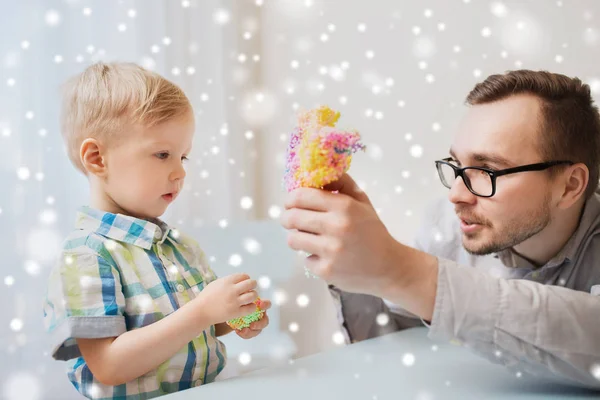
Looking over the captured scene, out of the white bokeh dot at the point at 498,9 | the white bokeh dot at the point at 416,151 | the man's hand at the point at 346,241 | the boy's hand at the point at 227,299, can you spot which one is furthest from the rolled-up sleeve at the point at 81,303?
the white bokeh dot at the point at 498,9

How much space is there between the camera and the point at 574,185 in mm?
1153

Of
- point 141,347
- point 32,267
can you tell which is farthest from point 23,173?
point 141,347

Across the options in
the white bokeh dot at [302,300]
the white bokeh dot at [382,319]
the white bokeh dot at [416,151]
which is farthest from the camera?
the white bokeh dot at [302,300]

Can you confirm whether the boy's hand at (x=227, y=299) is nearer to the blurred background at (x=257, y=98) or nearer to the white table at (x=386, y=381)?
the white table at (x=386, y=381)

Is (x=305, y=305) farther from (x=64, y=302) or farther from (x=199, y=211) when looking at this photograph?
(x=64, y=302)

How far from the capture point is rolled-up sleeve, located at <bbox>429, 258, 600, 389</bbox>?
0.90 m

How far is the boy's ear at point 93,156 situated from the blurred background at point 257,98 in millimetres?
574

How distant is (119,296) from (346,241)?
0.47 meters

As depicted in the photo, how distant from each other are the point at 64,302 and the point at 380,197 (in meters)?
1.20

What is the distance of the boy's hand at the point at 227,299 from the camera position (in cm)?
103

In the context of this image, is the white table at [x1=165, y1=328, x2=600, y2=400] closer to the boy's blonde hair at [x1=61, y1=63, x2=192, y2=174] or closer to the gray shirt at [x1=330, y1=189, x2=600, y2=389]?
the gray shirt at [x1=330, y1=189, x2=600, y2=389]

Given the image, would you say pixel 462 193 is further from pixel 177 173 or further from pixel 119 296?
pixel 119 296

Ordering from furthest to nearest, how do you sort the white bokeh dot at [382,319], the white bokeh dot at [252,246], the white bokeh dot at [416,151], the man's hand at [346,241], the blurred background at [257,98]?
the white bokeh dot at [252,246]
the white bokeh dot at [416,151]
the blurred background at [257,98]
the white bokeh dot at [382,319]
the man's hand at [346,241]

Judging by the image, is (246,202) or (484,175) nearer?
(484,175)
